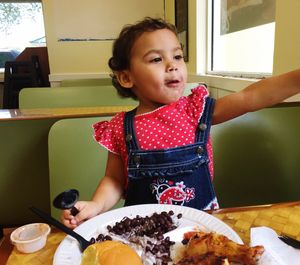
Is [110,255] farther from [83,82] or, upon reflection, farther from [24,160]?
[83,82]

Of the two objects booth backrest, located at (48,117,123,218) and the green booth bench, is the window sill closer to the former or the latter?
the green booth bench

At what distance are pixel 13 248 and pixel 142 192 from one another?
1.24 feet

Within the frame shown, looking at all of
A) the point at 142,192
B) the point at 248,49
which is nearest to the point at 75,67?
the point at 248,49

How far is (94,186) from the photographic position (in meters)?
1.11

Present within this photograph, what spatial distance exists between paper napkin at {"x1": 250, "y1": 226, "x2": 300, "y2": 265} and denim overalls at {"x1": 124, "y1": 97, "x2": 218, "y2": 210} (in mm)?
311

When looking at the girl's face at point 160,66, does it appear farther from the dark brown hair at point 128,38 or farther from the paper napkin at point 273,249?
the paper napkin at point 273,249

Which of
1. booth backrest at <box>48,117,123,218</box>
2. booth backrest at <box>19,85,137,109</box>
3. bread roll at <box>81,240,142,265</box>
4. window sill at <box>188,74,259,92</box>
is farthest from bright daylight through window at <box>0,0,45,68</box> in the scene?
bread roll at <box>81,240,142,265</box>

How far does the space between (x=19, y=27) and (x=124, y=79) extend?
3.72 meters

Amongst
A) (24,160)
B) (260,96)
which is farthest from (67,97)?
(260,96)

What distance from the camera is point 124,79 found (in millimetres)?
920

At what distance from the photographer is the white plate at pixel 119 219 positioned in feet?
1.54

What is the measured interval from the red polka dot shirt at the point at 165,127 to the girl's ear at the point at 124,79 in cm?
11

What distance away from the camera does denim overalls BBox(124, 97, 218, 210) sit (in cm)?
80

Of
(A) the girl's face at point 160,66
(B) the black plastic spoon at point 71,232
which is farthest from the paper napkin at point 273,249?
(A) the girl's face at point 160,66
